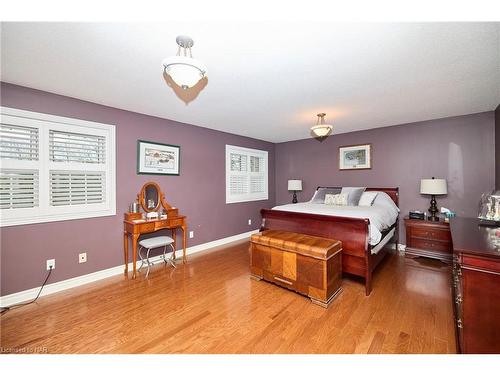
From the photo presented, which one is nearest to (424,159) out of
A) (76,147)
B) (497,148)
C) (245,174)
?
(497,148)

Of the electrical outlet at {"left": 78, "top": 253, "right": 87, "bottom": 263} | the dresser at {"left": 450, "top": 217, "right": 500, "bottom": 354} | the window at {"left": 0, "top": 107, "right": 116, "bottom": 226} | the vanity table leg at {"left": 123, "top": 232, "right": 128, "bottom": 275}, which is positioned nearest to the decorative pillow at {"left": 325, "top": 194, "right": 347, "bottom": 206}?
the dresser at {"left": 450, "top": 217, "right": 500, "bottom": 354}

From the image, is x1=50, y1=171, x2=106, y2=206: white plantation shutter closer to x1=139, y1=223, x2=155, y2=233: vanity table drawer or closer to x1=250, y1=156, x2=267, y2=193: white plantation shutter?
x1=139, y1=223, x2=155, y2=233: vanity table drawer

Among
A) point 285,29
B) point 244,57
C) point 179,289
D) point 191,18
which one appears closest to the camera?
point 191,18

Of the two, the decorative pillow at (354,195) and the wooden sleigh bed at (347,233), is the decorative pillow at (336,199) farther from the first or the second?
the wooden sleigh bed at (347,233)

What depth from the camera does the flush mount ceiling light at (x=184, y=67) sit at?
1397mm

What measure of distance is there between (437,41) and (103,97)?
3.40m

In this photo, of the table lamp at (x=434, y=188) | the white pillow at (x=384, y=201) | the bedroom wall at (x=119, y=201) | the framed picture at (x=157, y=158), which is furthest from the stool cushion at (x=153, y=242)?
the table lamp at (x=434, y=188)

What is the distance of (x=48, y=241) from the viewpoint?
245 centimetres

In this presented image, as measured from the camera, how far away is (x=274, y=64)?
6.25 ft

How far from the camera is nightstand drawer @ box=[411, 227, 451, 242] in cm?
311

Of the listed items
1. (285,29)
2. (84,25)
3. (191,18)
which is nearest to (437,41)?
(285,29)

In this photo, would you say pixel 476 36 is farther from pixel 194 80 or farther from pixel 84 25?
pixel 84 25

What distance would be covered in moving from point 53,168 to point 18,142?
15.0 inches
